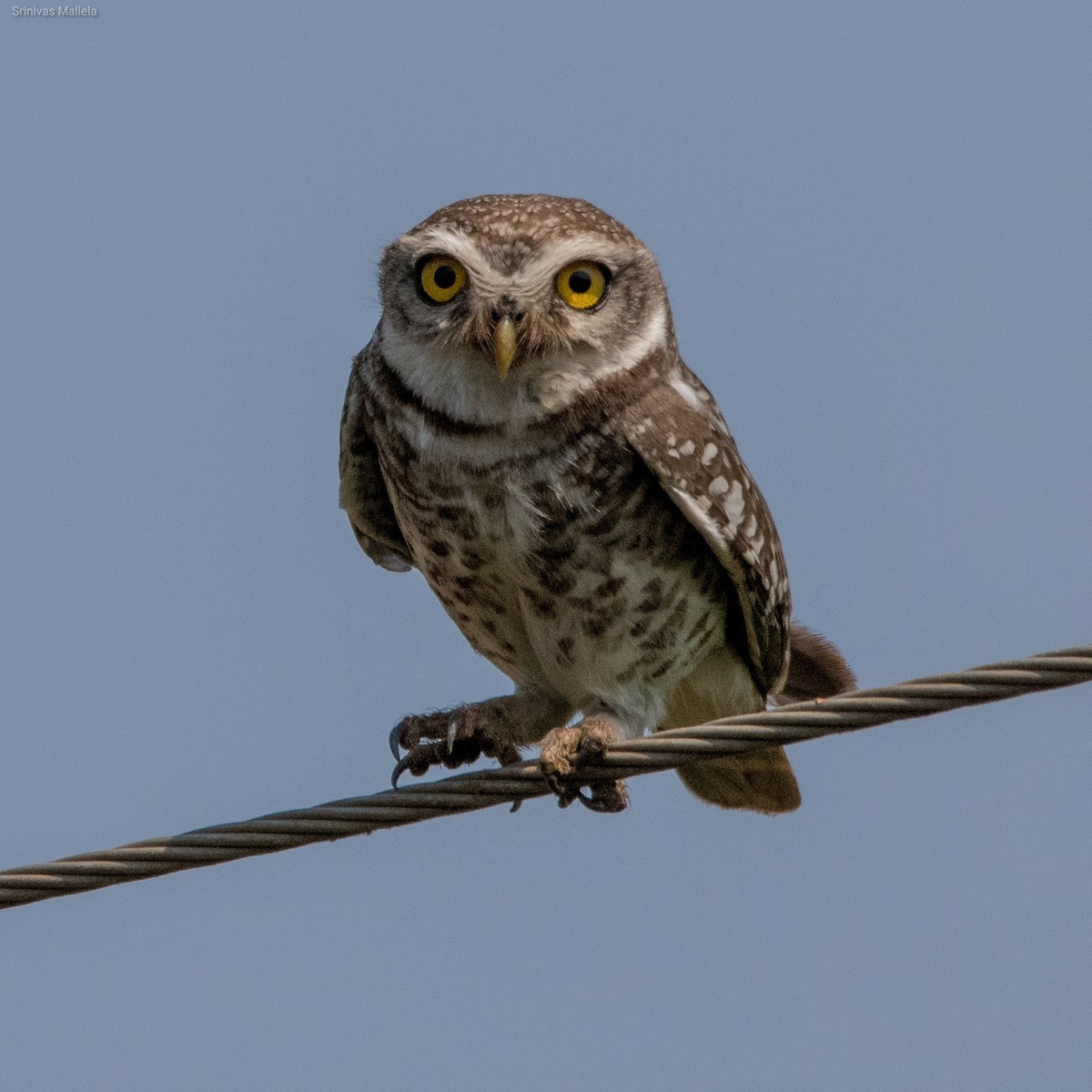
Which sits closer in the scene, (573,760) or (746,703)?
(573,760)

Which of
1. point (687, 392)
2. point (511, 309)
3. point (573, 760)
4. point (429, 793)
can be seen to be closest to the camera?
point (429, 793)

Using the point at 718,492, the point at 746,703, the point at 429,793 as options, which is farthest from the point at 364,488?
the point at 429,793

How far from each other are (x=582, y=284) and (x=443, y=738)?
1.50 m

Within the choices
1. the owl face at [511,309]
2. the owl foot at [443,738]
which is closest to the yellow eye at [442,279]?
the owl face at [511,309]

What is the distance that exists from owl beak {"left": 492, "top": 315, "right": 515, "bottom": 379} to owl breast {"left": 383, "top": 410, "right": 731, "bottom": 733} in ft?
0.84

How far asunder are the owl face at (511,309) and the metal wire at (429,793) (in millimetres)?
1523

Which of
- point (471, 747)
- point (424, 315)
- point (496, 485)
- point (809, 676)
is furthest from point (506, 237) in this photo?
point (809, 676)

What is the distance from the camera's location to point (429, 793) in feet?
13.9

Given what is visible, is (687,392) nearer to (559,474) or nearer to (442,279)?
(559,474)

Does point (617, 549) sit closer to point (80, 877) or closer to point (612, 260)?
point (612, 260)

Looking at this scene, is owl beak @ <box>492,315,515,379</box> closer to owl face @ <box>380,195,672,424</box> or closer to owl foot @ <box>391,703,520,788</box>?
owl face @ <box>380,195,672,424</box>

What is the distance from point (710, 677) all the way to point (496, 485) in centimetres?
126

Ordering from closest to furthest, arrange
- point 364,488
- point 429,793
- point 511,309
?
point 429,793 → point 511,309 → point 364,488

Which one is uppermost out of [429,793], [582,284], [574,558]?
[582,284]
